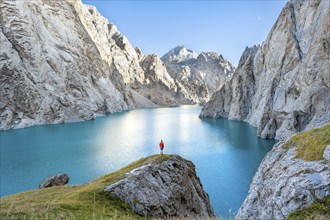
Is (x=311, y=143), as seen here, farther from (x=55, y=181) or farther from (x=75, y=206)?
(x=55, y=181)

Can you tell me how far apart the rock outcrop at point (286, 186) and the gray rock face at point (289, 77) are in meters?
50.9

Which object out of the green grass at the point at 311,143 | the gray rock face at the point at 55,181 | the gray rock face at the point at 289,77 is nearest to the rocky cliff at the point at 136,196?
the green grass at the point at 311,143

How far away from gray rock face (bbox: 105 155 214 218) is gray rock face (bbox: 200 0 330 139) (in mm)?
43263

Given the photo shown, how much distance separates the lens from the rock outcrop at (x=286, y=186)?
10.0m

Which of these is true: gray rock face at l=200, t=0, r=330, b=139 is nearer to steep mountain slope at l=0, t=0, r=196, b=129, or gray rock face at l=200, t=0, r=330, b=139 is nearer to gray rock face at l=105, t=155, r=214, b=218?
gray rock face at l=105, t=155, r=214, b=218

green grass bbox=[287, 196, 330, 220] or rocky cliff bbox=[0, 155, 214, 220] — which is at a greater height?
green grass bbox=[287, 196, 330, 220]

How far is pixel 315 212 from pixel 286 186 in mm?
1840

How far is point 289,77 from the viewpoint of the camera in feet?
280

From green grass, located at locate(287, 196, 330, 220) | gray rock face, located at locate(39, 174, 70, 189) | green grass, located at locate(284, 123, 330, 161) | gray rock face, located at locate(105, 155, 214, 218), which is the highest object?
green grass, located at locate(284, 123, 330, 161)

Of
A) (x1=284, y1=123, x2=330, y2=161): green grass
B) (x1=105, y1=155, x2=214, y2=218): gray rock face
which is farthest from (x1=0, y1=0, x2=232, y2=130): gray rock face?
(x1=284, y1=123, x2=330, y2=161): green grass

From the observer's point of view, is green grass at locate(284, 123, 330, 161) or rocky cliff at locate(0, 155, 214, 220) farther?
rocky cliff at locate(0, 155, 214, 220)

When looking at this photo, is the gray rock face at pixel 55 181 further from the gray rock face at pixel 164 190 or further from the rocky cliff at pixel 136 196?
the gray rock face at pixel 164 190

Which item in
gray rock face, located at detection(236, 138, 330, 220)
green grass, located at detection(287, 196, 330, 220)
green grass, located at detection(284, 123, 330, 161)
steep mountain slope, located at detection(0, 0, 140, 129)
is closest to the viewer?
green grass, located at detection(287, 196, 330, 220)

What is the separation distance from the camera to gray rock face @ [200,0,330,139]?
2584 inches
